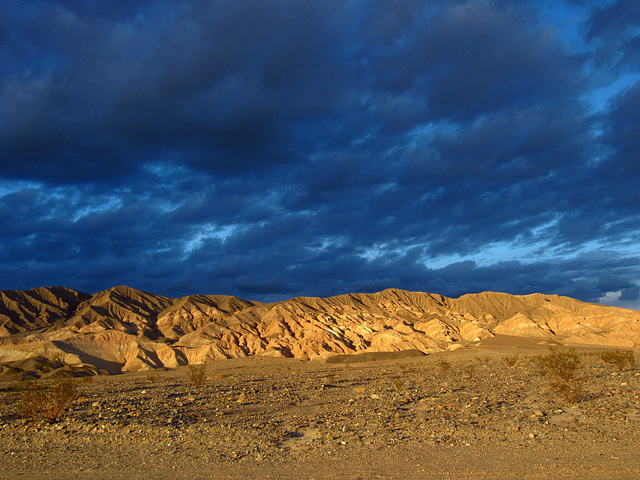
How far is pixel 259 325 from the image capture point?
122750 mm

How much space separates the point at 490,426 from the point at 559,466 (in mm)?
4030

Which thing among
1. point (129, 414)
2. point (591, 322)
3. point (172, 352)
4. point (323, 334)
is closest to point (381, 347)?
point (323, 334)

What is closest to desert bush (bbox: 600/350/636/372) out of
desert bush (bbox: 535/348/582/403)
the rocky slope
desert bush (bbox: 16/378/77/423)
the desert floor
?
A: desert bush (bbox: 535/348/582/403)

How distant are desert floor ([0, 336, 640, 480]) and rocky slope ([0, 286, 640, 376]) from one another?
68.5 m

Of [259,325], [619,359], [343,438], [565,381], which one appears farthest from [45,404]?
[259,325]

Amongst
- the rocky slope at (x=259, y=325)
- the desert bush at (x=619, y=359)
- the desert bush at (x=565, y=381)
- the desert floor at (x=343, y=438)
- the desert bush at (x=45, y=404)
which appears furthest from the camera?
the rocky slope at (x=259, y=325)

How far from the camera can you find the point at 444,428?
13539mm

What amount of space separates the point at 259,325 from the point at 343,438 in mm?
112801

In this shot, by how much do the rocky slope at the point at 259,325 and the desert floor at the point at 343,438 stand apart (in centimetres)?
6847

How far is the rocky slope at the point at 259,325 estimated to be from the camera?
95062mm

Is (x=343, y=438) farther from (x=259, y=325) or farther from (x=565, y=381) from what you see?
(x=259, y=325)

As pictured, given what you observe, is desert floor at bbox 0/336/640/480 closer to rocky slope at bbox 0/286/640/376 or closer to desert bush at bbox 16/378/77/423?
desert bush at bbox 16/378/77/423

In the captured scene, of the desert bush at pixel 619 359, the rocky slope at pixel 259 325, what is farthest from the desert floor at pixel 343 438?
the rocky slope at pixel 259 325

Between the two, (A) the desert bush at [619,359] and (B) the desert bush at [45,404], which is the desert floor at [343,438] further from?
(A) the desert bush at [619,359]
